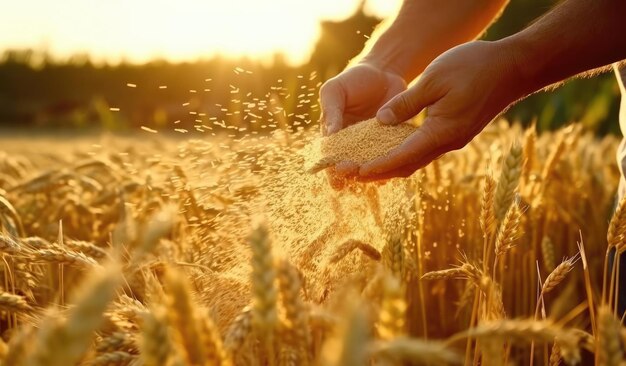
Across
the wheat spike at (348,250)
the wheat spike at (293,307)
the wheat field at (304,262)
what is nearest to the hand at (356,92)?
the wheat field at (304,262)

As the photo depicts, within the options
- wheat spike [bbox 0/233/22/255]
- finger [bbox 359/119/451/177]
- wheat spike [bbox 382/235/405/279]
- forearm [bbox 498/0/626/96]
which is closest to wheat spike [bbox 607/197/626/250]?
wheat spike [bbox 382/235/405/279]

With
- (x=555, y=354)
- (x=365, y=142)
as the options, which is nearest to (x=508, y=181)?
(x=555, y=354)

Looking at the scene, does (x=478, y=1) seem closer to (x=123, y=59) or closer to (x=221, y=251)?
(x=221, y=251)

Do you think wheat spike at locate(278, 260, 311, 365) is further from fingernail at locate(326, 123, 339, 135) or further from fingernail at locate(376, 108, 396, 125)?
fingernail at locate(326, 123, 339, 135)

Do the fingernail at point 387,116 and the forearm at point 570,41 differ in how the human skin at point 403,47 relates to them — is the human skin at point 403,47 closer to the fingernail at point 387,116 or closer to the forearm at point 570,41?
the fingernail at point 387,116

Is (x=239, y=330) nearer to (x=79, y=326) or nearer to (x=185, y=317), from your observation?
(x=185, y=317)

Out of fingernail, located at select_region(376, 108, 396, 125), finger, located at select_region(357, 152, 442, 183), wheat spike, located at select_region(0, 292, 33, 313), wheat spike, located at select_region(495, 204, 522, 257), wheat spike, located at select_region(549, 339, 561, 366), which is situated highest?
fingernail, located at select_region(376, 108, 396, 125)

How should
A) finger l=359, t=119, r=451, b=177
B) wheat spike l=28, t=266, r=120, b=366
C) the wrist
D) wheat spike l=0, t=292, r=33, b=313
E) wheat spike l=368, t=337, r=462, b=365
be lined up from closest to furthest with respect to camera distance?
1. wheat spike l=28, t=266, r=120, b=366
2. wheat spike l=368, t=337, r=462, b=365
3. wheat spike l=0, t=292, r=33, b=313
4. the wrist
5. finger l=359, t=119, r=451, b=177
